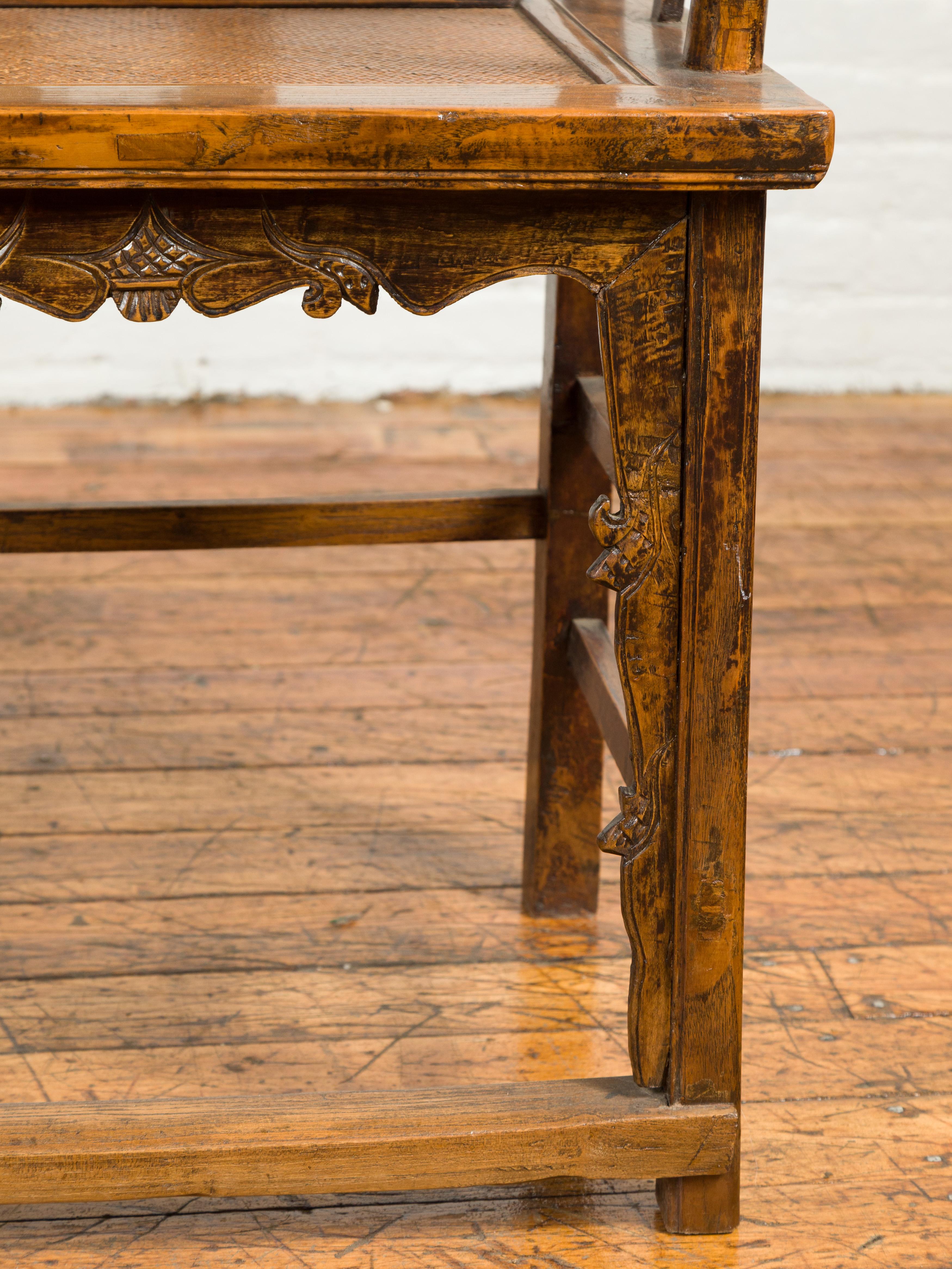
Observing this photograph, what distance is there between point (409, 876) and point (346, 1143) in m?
0.54

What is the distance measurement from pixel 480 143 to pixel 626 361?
0.16m

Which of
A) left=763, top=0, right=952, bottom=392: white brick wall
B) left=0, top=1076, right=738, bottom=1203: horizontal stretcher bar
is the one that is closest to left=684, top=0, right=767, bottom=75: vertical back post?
left=0, top=1076, right=738, bottom=1203: horizontal stretcher bar

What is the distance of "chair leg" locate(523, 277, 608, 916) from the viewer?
1346 millimetres

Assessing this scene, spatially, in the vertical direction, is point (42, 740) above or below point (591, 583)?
below

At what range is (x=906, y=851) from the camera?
1562mm

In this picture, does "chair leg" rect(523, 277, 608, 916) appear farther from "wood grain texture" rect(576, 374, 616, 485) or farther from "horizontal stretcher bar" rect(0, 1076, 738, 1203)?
"horizontal stretcher bar" rect(0, 1076, 738, 1203)

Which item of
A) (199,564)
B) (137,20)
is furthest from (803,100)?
(199,564)

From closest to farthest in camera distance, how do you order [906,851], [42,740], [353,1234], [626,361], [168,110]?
[168,110] < [626,361] < [353,1234] < [906,851] < [42,740]

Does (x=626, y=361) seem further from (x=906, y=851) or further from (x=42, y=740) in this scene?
(x=42, y=740)

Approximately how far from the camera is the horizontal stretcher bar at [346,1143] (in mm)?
960

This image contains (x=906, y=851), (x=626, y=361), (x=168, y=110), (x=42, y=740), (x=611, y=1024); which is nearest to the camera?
(x=168, y=110)

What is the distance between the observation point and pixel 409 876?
4.94 ft

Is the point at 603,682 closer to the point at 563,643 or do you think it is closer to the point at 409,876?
the point at 563,643

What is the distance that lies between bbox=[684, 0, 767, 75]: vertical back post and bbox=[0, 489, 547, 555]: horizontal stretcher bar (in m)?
0.51
